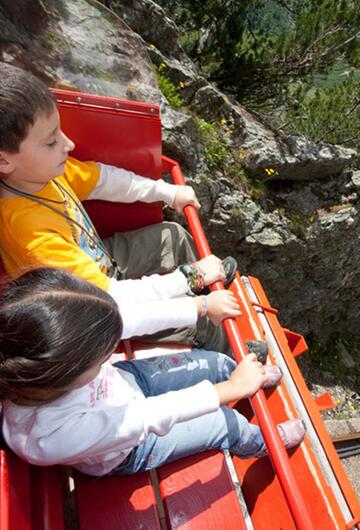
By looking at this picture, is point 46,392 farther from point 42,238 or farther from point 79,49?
point 79,49

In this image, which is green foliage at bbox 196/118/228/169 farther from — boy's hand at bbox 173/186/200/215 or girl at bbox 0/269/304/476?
girl at bbox 0/269/304/476

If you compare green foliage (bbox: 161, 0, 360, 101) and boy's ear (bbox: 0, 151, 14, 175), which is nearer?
boy's ear (bbox: 0, 151, 14, 175)

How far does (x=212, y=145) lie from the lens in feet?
13.6

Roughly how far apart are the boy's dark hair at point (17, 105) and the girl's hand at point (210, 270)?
903mm

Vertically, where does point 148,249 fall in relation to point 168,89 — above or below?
below

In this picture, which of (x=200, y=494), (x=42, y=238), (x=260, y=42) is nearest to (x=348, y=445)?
(x=200, y=494)

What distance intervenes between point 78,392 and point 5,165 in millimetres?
838

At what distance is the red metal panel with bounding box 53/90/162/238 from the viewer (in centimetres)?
177

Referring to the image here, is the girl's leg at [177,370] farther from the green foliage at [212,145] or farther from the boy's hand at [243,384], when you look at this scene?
the green foliage at [212,145]

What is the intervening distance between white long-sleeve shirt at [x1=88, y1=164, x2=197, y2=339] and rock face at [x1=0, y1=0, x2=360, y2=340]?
874 millimetres

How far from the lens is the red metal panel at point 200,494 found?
147 cm

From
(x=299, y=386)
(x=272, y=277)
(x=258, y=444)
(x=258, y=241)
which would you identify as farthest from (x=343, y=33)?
(x=258, y=444)

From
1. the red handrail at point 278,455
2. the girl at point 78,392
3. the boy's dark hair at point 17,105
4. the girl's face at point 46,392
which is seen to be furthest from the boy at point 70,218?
the girl's face at point 46,392

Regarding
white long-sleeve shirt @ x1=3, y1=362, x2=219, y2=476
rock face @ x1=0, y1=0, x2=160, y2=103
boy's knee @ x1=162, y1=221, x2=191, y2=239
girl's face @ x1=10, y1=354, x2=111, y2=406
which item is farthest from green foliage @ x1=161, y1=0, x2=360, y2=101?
girl's face @ x1=10, y1=354, x2=111, y2=406
